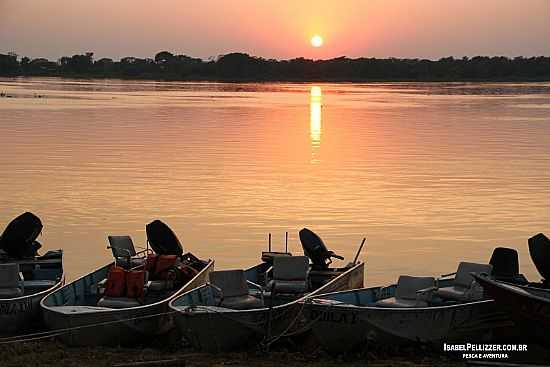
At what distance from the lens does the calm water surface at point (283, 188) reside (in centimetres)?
2475

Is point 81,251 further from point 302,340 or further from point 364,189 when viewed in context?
point 364,189

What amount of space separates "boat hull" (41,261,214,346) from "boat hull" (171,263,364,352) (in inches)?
18.1

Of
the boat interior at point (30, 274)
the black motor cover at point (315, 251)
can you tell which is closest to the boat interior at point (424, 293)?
the black motor cover at point (315, 251)

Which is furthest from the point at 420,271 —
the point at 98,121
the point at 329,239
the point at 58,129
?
the point at 98,121

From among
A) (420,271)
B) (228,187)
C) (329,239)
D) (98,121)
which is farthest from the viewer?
(98,121)

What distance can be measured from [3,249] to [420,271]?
8876 mm

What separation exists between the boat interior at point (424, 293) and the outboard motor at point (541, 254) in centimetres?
42

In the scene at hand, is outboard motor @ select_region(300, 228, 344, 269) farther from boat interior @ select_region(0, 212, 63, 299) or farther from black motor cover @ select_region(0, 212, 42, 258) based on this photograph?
black motor cover @ select_region(0, 212, 42, 258)

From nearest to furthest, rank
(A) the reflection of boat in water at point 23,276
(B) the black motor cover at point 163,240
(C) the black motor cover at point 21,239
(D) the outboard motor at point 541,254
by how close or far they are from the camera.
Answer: (A) the reflection of boat in water at point 23,276
(D) the outboard motor at point 541,254
(C) the black motor cover at point 21,239
(B) the black motor cover at point 163,240

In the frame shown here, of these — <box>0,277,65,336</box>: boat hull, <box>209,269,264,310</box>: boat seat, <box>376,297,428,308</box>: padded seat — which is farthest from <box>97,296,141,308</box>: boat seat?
<box>376,297,428,308</box>: padded seat

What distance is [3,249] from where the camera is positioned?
63.5 feet

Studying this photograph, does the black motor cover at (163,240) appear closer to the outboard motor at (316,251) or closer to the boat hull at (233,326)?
the outboard motor at (316,251)

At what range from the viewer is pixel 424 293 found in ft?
52.6

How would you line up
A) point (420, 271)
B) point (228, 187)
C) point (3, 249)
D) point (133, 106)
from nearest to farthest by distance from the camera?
point (3, 249)
point (420, 271)
point (228, 187)
point (133, 106)
